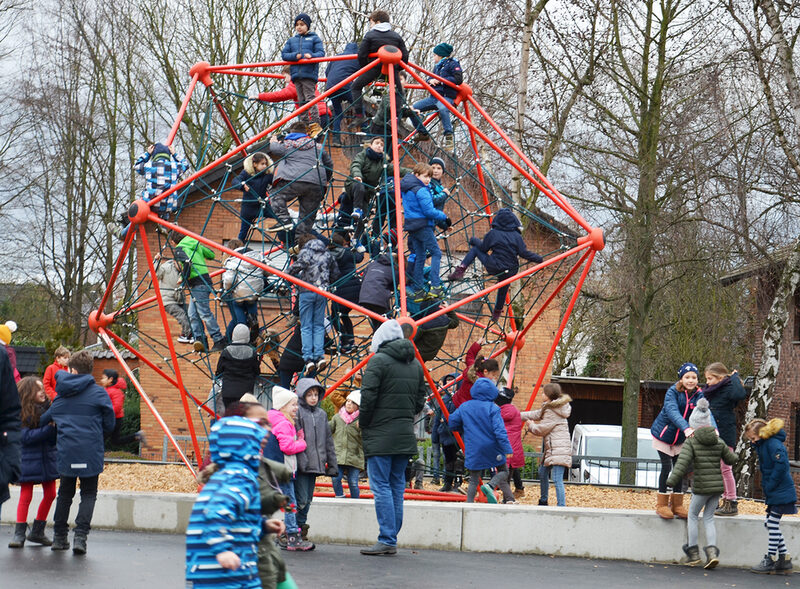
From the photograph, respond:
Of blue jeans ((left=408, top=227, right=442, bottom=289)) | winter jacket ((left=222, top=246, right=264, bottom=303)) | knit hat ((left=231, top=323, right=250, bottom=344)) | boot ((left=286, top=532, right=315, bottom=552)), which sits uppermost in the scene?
blue jeans ((left=408, top=227, right=442, bottom=289))

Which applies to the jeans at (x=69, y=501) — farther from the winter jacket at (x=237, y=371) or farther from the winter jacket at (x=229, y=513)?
the winter jacket at (x=229, y=513)

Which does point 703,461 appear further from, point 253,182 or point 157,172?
point 157,172

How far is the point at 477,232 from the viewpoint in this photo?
22.0 metres

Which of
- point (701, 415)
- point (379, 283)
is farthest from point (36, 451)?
point (701, 415)

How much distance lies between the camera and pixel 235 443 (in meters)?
5.13

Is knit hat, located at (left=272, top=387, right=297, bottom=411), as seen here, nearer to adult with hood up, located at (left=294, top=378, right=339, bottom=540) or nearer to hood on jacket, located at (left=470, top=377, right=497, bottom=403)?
adult with hood up, located at (left=294, top=378, right=339, bottom=540)

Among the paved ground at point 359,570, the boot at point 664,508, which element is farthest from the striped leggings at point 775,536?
the boot at point 664,508

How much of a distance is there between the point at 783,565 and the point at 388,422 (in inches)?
144

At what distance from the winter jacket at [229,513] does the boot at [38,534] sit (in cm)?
406

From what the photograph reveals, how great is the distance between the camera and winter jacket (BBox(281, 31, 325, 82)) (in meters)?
12.5

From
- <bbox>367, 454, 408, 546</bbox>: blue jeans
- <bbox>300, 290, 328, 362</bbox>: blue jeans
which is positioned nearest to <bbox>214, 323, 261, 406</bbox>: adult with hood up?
<bbox>300, 290, 328, 362</bbox>: blue jeans

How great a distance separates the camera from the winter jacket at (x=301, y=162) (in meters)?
11.8

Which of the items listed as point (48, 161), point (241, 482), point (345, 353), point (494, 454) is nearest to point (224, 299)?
point (345, 353)

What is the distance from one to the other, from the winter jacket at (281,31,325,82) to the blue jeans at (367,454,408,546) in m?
5.78
